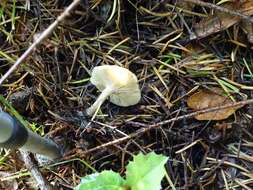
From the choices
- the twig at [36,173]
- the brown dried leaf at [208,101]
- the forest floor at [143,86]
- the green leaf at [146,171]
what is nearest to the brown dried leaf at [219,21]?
the forest floor at [143,86]

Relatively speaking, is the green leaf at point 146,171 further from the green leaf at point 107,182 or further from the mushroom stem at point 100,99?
the mushroom stem at point 100,99

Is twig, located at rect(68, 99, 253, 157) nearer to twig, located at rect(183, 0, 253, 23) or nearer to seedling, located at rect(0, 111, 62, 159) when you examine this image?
seedling, located at rect(0, 111, 62, 159)

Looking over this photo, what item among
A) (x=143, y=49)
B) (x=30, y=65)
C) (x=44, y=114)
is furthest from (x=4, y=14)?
(x=143, y=49)

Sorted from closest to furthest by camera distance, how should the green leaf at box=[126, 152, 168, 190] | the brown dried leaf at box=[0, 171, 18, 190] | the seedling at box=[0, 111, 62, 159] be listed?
the seedling at box=[0, 111, 62, 159]
the green leaf at box=[126, 152, 168, 190]
the brown dried leaf at box=[0, 171, 18, 190]

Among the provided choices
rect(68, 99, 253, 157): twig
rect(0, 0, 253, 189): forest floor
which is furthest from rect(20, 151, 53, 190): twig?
rect(68, 99, 253, 157): twig

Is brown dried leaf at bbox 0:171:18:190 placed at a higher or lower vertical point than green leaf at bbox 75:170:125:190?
lower
